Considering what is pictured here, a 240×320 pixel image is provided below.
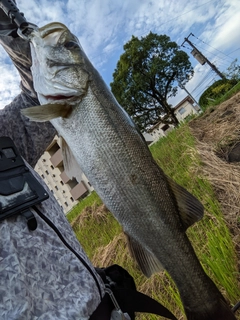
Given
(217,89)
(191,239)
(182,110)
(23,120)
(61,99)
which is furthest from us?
(182,110)

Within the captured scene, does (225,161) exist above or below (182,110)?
below

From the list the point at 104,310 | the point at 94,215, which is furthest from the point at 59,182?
the point at 104,310

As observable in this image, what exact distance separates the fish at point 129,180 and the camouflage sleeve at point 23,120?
192mm

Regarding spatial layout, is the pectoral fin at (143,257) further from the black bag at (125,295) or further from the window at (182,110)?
the window at (182,110)

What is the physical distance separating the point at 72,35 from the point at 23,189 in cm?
96

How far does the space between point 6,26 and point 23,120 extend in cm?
52

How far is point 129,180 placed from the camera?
5.35 ft

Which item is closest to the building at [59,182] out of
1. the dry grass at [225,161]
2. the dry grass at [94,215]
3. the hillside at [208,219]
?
the dry grass at [94,215]

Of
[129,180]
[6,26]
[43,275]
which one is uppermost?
[6,26]

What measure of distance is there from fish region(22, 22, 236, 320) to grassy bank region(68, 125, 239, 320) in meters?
0.56

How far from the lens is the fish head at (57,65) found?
1.65 metres

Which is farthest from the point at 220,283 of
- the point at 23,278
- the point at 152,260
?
the point at 23,278

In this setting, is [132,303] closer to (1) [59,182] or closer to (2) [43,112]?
(2) [43,112]

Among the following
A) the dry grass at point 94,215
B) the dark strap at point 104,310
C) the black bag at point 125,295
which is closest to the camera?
the dark strap at point 104,310
